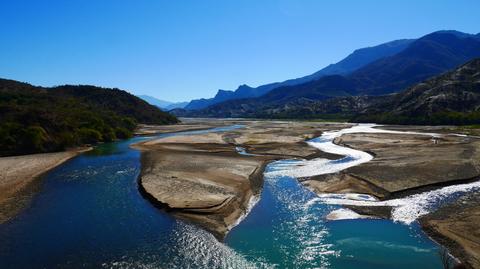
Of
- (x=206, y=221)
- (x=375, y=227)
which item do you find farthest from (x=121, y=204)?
(x=375, y=227)

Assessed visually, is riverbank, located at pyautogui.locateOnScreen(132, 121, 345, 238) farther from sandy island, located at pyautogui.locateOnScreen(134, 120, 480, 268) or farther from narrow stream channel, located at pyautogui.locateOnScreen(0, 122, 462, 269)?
narrow stream channel, located at pyautogui.locateOnScreen(0, 122, 462, 269)

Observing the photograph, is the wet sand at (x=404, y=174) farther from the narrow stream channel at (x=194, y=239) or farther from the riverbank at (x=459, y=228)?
the narrow stream channel at (x=194, y=239)

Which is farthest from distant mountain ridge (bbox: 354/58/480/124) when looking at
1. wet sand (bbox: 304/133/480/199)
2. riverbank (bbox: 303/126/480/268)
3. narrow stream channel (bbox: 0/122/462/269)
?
narrow stream channel (bbox: 0/122/462/269)

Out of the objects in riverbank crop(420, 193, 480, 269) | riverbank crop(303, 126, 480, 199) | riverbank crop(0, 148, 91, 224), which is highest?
riverbank crop(0, 148, 91, 224)

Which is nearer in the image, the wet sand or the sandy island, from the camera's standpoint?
the sandy island

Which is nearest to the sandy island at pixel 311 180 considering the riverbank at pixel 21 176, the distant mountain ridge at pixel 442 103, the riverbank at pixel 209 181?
the riverbank at pixel 209 181

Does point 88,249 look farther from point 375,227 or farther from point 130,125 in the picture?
point 130,125

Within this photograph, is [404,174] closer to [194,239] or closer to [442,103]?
[194,239]

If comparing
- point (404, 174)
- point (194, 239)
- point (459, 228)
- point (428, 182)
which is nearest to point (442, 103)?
point (404, 174)
